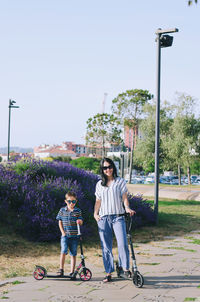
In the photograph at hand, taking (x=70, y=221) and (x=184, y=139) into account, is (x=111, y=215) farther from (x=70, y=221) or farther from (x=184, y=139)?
(x=184, y=139)

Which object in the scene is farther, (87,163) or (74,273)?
(87,163)

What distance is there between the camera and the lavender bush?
8141 millimetres

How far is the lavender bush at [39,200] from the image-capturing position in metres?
8.14

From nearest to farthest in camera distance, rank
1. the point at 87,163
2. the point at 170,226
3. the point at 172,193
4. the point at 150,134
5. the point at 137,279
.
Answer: the point at 137,279
the point at 170,226
the point at 172,193
the point at 87,163
the point at 150,134

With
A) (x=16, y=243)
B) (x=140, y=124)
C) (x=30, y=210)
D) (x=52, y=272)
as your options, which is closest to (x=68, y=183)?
(x=30, y=210)

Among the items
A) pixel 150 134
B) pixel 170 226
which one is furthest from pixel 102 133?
pixel 170 226

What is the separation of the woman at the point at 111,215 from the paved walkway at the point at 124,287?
29cm

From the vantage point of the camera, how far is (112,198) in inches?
201

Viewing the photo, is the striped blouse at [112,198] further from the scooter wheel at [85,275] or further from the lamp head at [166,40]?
the lamp head at [166,40]

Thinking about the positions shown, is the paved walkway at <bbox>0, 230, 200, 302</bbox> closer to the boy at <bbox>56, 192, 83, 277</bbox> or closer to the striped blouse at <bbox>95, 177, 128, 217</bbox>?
the boy at <bbox>56, 192, 83, 277</bbox>

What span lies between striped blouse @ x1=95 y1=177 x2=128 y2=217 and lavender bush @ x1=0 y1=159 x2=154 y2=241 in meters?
3.17

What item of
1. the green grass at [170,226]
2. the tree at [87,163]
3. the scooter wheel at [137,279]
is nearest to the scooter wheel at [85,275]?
the scooter wheel at [137,279]

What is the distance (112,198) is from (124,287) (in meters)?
1.12

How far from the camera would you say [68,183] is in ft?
31.0
